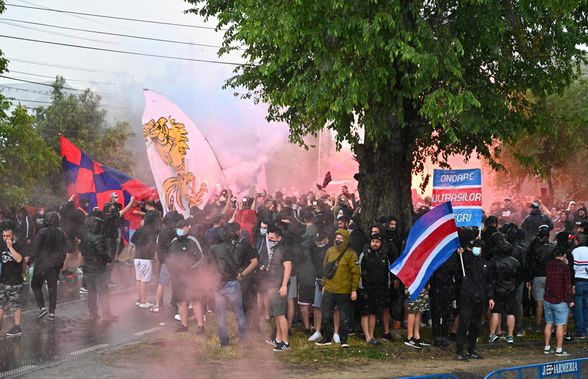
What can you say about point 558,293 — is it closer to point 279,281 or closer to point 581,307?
point 581,307

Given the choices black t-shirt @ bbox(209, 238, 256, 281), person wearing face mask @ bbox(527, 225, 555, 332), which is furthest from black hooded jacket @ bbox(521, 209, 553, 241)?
black t-shirt @ bbox(209, 238, 256, 281)

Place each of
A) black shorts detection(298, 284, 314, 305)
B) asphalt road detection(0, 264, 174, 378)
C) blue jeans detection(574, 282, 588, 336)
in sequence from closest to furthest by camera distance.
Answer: asphalt road detection(0, 264, 174, 378) → black shorts detection(298, 284, 314, 305) → blue jeans detection(574, 282, 588, 336)

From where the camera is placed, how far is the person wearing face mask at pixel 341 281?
1094 centimetres

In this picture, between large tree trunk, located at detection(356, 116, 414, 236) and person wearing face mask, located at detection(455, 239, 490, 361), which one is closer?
person wearing face mask, located at detection(455, 239, 490, 361)

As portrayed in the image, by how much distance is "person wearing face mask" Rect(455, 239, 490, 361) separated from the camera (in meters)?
10.9

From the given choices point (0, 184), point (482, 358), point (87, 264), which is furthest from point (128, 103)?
point (482, 358)

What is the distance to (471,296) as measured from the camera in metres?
10.9

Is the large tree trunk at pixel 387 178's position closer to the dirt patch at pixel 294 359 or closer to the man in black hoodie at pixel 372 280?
the man in black hoodie at pixel 372 280

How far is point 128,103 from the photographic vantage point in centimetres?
5391

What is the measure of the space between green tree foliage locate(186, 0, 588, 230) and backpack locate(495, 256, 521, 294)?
2.09m

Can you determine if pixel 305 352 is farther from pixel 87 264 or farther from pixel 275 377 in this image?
pixel 87 264

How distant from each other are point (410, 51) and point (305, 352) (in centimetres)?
455

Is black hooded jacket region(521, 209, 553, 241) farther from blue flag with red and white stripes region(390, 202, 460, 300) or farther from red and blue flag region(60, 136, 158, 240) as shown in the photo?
red and blue flag region(60, 136, 158, 240)

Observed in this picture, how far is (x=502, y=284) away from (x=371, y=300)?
7.40 feet
